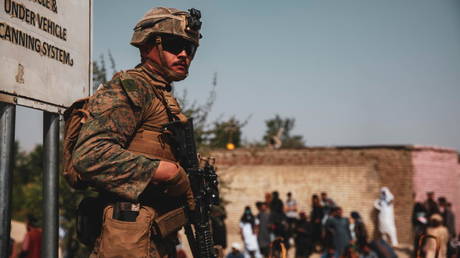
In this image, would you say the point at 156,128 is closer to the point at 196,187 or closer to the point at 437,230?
the point at 196,187

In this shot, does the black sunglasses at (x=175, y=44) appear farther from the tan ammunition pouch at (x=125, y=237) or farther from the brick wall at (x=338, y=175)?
the brick wall at (x=338, y=175)

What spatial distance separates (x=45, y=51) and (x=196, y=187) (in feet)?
3.07

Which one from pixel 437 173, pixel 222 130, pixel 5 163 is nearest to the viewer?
pixel 5 163

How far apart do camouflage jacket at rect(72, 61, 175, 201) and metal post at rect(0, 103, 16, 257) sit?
32 cm

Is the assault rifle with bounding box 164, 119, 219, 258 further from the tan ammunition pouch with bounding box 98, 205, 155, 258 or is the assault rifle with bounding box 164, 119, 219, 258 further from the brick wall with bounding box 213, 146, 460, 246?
the brick wall with bounding box 213, 146, 460, 246

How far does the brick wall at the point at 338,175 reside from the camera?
16.2 m

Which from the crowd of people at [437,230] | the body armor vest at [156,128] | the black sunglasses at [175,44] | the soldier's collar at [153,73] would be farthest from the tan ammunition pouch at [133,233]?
the crowd of people at [437,230]

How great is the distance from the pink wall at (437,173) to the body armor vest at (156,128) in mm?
15492

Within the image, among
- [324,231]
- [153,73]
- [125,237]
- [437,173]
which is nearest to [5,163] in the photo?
[125,237]

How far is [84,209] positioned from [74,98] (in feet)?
2.23

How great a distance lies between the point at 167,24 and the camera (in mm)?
2219

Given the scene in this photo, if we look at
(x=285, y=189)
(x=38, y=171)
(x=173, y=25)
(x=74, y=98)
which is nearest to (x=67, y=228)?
(x=38, y=171)

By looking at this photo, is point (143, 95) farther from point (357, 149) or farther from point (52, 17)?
point (357, 149)

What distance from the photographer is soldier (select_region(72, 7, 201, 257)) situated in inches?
73.7
